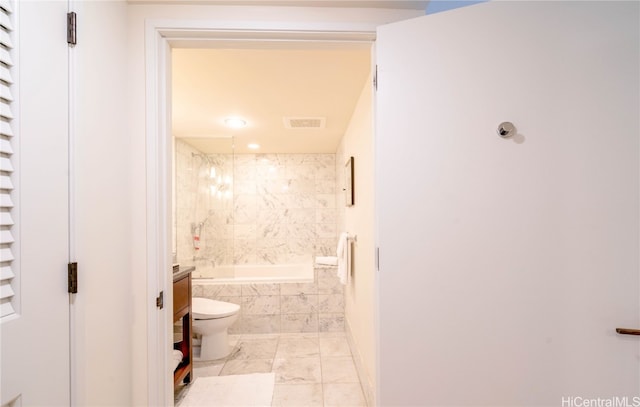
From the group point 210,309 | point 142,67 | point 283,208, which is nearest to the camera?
point 142,67

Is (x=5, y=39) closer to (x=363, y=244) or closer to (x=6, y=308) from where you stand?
(x=6, y=308)

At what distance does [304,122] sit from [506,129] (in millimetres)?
2178

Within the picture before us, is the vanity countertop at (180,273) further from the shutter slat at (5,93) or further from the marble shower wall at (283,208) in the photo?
the marble shower wall at (283,208)

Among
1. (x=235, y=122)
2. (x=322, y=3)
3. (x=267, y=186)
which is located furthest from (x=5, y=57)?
(x=267, y=186)

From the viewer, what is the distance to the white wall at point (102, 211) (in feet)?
3.17

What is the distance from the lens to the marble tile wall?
3.32 m

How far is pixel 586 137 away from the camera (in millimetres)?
1055

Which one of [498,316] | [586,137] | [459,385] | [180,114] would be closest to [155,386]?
[459,385]

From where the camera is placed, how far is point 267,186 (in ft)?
14.9

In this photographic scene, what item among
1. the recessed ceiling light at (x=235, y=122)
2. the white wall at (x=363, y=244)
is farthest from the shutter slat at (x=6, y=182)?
the recessed ceiling light at (x=235, y=122)

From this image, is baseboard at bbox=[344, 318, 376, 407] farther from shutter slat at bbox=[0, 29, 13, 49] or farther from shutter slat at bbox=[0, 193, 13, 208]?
shutter slat at bbox=[0, 29, 13, 49]

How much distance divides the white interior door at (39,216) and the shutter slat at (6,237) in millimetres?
14

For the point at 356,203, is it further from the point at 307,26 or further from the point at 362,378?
the point at 307,26

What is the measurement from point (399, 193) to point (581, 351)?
87 centimetres
